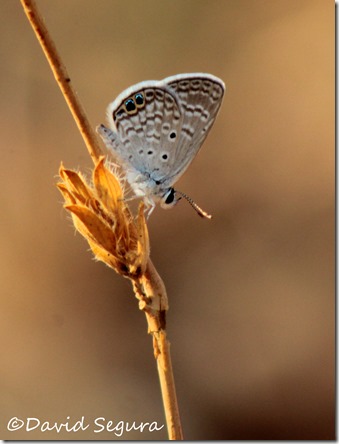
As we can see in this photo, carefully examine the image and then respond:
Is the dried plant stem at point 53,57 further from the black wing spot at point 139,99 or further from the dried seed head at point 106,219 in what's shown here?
the black wing spot at point 139,99

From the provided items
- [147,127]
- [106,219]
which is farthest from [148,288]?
[147,127]

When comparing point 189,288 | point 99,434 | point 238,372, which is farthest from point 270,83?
point 99,434

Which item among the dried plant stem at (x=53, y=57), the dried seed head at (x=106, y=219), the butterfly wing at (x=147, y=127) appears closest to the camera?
the dried plant stem at (x=53, y=57)

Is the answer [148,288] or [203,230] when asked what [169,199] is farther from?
[203,230]
